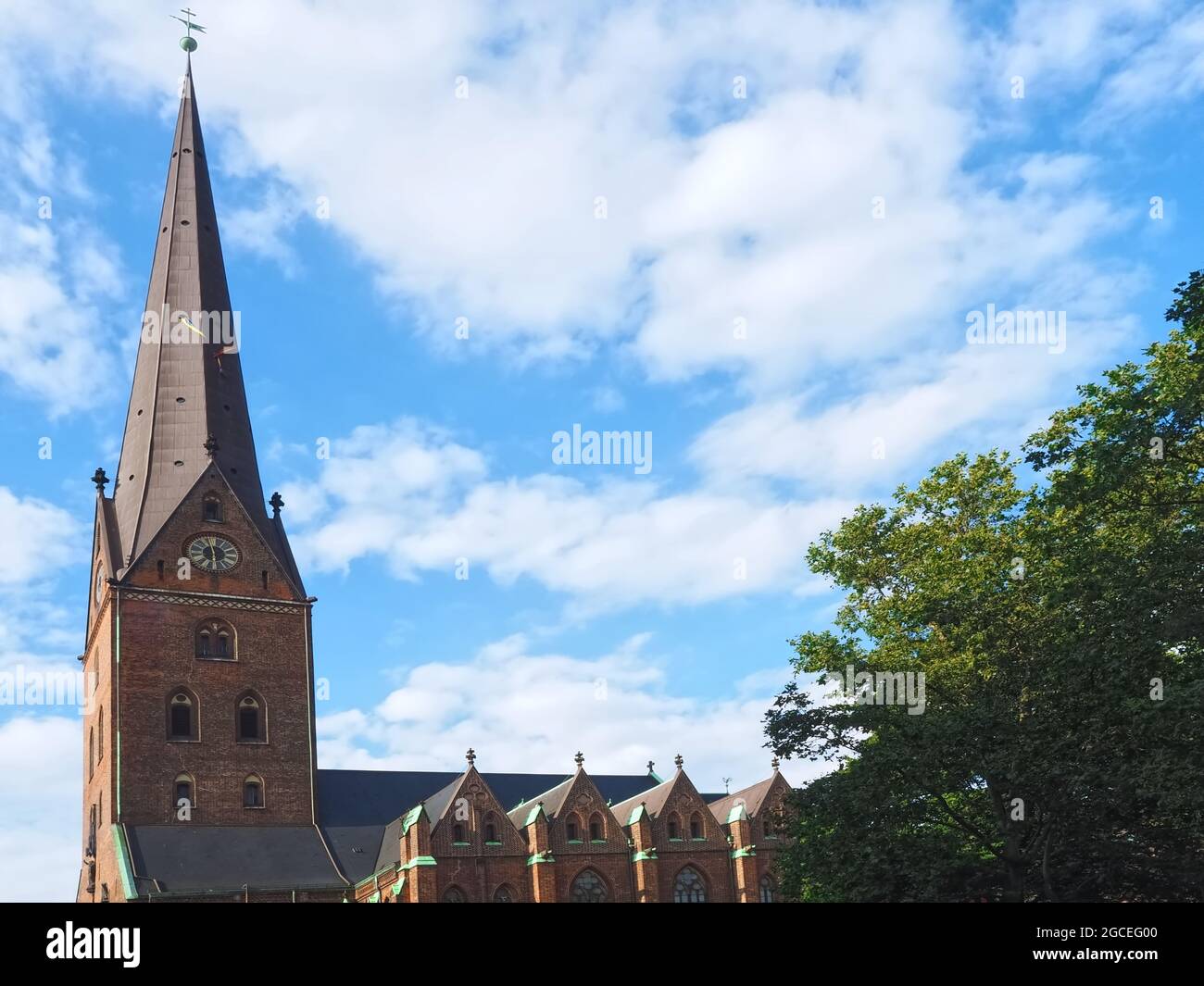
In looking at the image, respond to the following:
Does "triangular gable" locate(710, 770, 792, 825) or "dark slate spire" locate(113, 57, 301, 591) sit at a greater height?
"dark slate spire" locate(113, 57, 301, 591)

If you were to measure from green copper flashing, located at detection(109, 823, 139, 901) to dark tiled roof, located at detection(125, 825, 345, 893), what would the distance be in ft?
0.86

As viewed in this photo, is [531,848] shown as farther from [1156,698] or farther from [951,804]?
→ [1156,698]

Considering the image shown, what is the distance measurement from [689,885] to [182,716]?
23662 mm

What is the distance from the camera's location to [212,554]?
5419 centimetres

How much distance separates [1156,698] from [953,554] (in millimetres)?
11437

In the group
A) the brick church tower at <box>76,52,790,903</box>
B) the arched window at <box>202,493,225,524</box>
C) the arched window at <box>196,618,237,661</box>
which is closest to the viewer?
the brick church tower at <box>76,52,790,903</box>

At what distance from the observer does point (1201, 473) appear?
29062 mm

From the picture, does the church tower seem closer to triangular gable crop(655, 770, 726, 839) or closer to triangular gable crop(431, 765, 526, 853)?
triangular gable crop(431, 765, 526, 853)

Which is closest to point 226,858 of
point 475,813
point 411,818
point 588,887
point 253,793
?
point 253,793

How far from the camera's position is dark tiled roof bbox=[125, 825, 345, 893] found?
154 ft

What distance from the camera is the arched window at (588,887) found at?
52.9 meters

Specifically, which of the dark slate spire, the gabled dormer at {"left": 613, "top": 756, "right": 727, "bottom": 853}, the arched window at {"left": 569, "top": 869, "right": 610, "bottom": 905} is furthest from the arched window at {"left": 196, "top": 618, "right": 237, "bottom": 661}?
the gabled dormer at {"left": 613, "top": 756, "right": 727, "bottom": 853}
